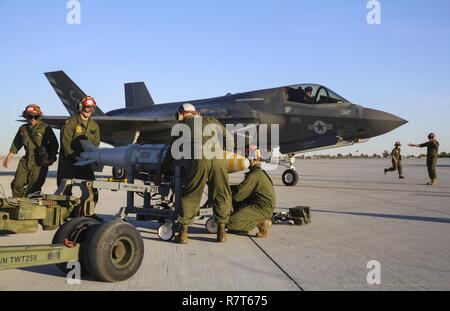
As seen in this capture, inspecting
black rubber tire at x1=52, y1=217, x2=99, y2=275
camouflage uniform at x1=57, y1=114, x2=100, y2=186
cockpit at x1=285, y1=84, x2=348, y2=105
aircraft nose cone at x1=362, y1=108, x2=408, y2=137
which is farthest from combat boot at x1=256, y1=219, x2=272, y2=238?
cockpit at x1=285, y1=84, x2=348, y2=105

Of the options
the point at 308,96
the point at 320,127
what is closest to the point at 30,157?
the point at 320,127

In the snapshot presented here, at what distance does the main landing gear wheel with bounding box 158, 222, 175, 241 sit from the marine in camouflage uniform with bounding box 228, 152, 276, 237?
2.65ft

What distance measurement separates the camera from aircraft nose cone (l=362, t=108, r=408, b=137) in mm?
13125

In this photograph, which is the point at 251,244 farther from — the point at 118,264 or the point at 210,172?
the point at 118,264

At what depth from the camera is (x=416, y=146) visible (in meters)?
15.3

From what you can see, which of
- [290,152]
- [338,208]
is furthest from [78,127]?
[290,152]

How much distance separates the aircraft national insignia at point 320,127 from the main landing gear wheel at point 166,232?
878 centimetres

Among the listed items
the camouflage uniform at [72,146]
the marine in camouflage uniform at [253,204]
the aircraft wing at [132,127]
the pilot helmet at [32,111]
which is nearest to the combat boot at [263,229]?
the marine in camouflage uniform at [253,204]

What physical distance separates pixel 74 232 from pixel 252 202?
9.25 ft

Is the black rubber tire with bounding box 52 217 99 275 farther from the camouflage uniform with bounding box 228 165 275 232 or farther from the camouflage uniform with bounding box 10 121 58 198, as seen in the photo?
the camouflage uniform with bounding box 10 121 58 198

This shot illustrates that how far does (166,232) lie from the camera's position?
5.61 metres

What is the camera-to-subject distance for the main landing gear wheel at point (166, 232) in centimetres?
560

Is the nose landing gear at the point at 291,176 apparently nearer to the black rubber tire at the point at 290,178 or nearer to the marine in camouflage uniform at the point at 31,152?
the black rubber tire at the point at 290,178

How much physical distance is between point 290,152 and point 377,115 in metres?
2.94
